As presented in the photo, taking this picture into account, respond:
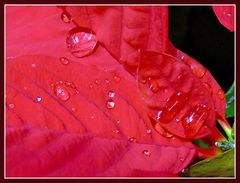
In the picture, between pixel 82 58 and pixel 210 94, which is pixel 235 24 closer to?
pixel 210 94

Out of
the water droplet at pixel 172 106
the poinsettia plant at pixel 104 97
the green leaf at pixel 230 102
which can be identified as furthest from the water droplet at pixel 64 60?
the green leaf at pixel 230 102

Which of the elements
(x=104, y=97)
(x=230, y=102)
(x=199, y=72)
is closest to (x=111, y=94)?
(x=104, y=97)

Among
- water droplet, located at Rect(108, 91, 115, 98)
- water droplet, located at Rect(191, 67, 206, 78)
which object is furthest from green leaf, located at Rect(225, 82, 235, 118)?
water droplet, located at Rect(108, 91, 115, 98)

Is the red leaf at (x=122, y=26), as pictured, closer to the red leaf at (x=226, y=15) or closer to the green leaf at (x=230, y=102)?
the red leaf at (x=226, y=15)

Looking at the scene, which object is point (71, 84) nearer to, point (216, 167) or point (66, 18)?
point (66, 18)

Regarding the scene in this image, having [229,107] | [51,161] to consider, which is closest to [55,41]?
[51,161]

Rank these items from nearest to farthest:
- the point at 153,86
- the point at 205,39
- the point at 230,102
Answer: the point at 153,86, the point at 230,102, the point at 205,39

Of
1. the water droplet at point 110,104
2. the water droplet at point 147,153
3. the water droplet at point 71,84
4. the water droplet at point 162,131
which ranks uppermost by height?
the water droplet at point 71,84

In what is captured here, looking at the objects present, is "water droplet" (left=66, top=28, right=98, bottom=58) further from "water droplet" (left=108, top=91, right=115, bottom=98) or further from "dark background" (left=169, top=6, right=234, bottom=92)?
"dark background" (left=169, top=6, right=234, bottom=92)
